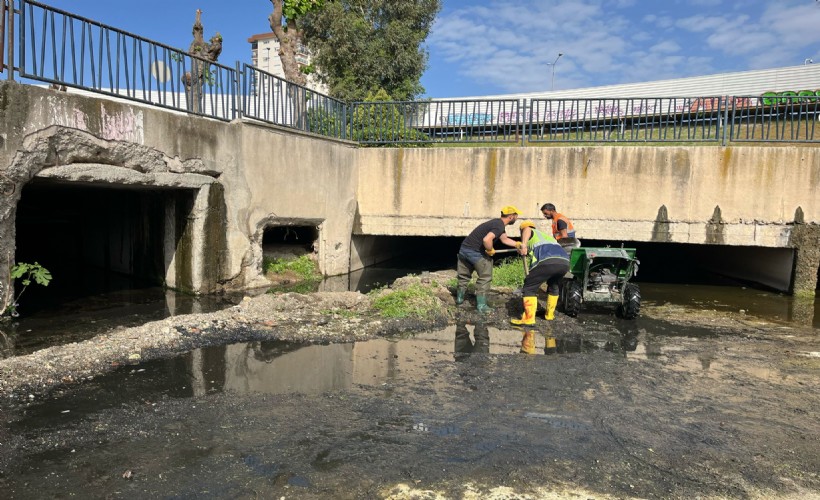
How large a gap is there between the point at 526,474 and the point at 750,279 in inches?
484

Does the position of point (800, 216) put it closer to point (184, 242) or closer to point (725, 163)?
point (725, 163)

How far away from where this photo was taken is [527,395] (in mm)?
4898

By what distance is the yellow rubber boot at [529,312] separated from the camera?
25.1 ft

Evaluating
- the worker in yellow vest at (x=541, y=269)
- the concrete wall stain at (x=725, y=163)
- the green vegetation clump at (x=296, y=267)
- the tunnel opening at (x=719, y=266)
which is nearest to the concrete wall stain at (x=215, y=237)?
the green vegetation clump at (x=296, y=267)

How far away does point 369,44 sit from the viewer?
19719 millimetres

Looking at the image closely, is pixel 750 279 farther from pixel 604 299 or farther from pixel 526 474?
pixel 526 474

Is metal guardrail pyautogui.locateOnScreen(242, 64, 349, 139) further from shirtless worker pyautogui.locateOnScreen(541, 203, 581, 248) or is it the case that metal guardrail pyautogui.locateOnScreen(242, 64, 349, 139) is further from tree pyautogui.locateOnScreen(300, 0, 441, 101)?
tree pyautogui.locateOnScreen(300, 0, 441, 101)

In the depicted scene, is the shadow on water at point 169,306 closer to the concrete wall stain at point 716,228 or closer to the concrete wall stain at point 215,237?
the concrete wall stain at point 215,237

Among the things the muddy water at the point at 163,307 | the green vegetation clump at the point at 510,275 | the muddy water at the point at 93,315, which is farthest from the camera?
the green vegetation clump at the point at 510,275

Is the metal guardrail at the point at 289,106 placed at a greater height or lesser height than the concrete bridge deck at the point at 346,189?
greater

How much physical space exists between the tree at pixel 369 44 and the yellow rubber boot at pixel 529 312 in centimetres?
1332

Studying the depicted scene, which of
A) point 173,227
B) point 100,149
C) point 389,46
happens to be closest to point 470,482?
point 100,149

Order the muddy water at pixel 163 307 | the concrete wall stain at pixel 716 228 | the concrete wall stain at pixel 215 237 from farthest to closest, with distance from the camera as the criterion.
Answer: the concrete wall stain at pixel 716 228 < the concrete wall stain at pixel 215 237 < the muddy water at pixel 163 307

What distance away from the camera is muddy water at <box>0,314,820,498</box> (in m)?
3.28
